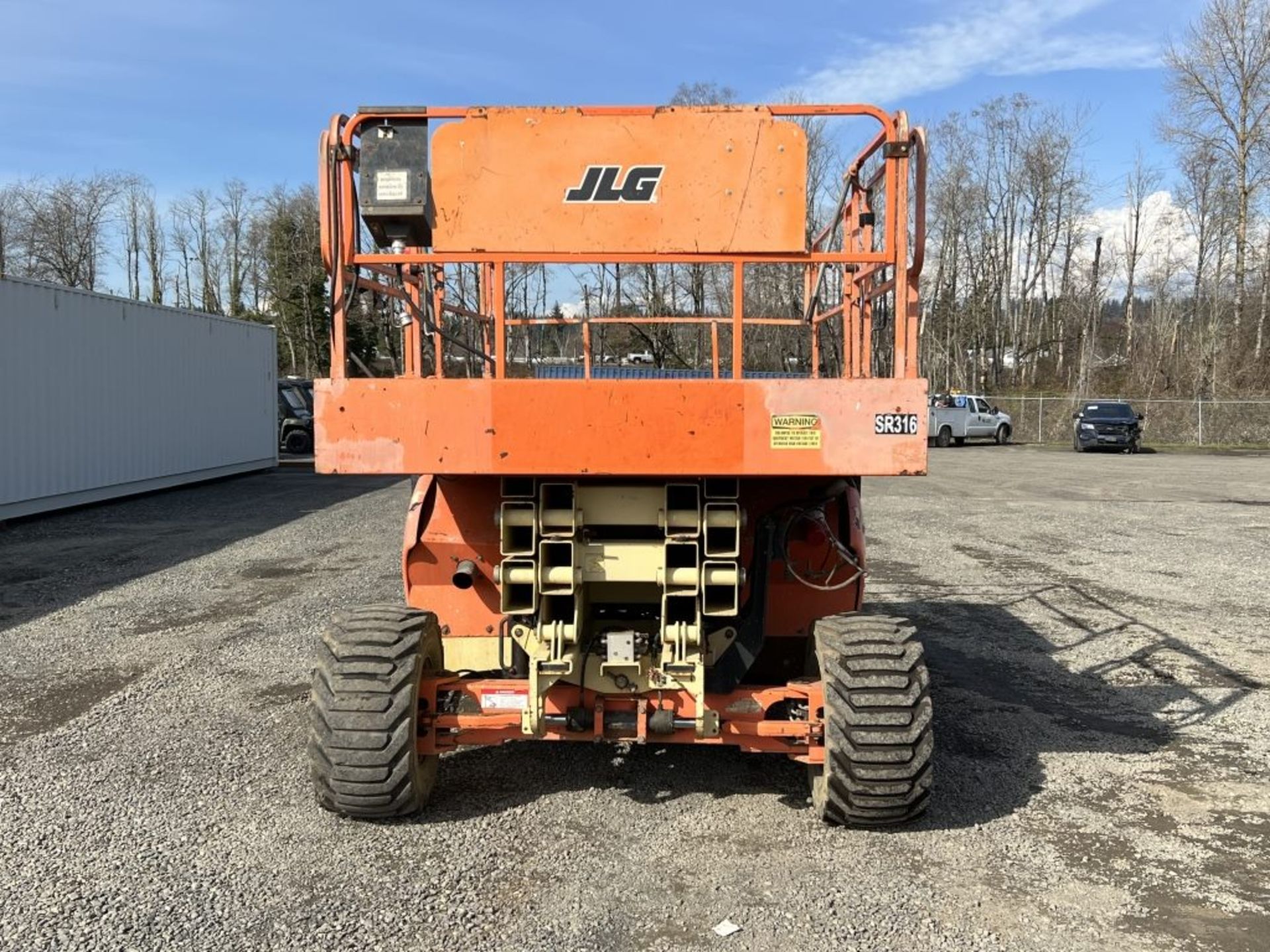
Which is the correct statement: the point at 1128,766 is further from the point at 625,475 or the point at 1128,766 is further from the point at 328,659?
the point at 328,659

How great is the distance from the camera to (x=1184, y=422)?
36062mm

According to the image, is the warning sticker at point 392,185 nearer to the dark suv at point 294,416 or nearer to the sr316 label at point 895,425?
the sr316 label at point 895,425

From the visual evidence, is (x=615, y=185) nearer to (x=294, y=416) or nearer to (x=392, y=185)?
(x=392, y=185)

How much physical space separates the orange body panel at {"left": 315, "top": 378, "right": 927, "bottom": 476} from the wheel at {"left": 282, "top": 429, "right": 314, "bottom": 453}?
2431 cm

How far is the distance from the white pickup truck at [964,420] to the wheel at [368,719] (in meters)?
31.6

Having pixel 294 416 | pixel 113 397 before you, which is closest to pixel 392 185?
pixel 113 397

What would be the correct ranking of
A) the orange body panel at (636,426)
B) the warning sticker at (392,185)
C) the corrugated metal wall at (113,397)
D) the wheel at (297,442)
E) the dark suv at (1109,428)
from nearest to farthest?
1. the orange body panel at (636,426)
2. the warning sticker at (392,185)
3. the corrugated metal wall at (113,397)
4. the wheel at (297,442)
5. the dark suv at (1109,428)

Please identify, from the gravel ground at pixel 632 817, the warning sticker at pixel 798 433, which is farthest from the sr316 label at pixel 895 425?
the gravel ground at pixel 632 817

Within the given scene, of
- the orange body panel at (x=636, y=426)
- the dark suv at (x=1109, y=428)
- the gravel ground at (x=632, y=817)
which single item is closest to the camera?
the gravel ground at (x=632, y=817)

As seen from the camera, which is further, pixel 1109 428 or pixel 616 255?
pixel 1109 428

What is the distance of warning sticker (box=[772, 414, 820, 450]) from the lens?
333 cm

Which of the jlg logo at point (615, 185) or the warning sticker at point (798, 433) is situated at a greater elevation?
the jlg logo at point (615, 185)

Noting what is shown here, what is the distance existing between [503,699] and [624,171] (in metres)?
2.08

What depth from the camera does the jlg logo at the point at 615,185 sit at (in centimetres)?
360
